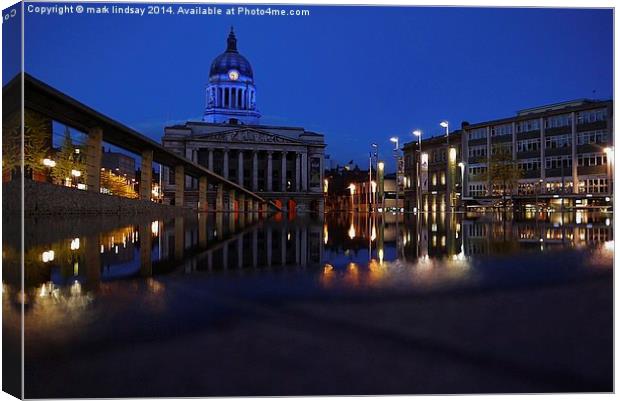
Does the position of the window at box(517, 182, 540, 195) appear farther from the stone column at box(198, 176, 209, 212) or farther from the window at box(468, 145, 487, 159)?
the stone column at box(198, 176, 209, 212)

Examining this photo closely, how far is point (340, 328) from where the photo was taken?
3.58 metres

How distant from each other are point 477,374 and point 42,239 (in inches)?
327

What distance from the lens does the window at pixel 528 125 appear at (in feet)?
219

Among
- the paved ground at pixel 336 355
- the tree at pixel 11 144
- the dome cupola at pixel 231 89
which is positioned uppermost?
the dome cupola at pixel 231 89

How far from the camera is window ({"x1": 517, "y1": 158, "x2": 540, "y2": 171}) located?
6906 centimetres

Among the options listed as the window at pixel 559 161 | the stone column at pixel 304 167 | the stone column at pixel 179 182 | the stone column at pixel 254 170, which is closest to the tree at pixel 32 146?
the stone column at pixel 179 182

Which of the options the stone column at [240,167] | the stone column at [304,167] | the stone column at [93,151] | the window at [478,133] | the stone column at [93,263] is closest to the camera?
the stone column at [93,263]

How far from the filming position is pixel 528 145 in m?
70.6

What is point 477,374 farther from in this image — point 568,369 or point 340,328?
point 340,328

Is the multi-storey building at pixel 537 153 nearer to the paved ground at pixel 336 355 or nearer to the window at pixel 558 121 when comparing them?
the window at pixel 558 121

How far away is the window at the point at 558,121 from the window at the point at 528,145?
5.19 meters

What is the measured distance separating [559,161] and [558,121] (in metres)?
5.48

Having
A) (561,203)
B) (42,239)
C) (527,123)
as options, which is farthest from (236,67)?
(42,239)

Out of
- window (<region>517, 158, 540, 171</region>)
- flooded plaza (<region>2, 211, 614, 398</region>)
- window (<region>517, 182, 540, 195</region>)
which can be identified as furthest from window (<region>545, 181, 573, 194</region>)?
flooded plaza (<region>2, 211, 614, 398</region>)
